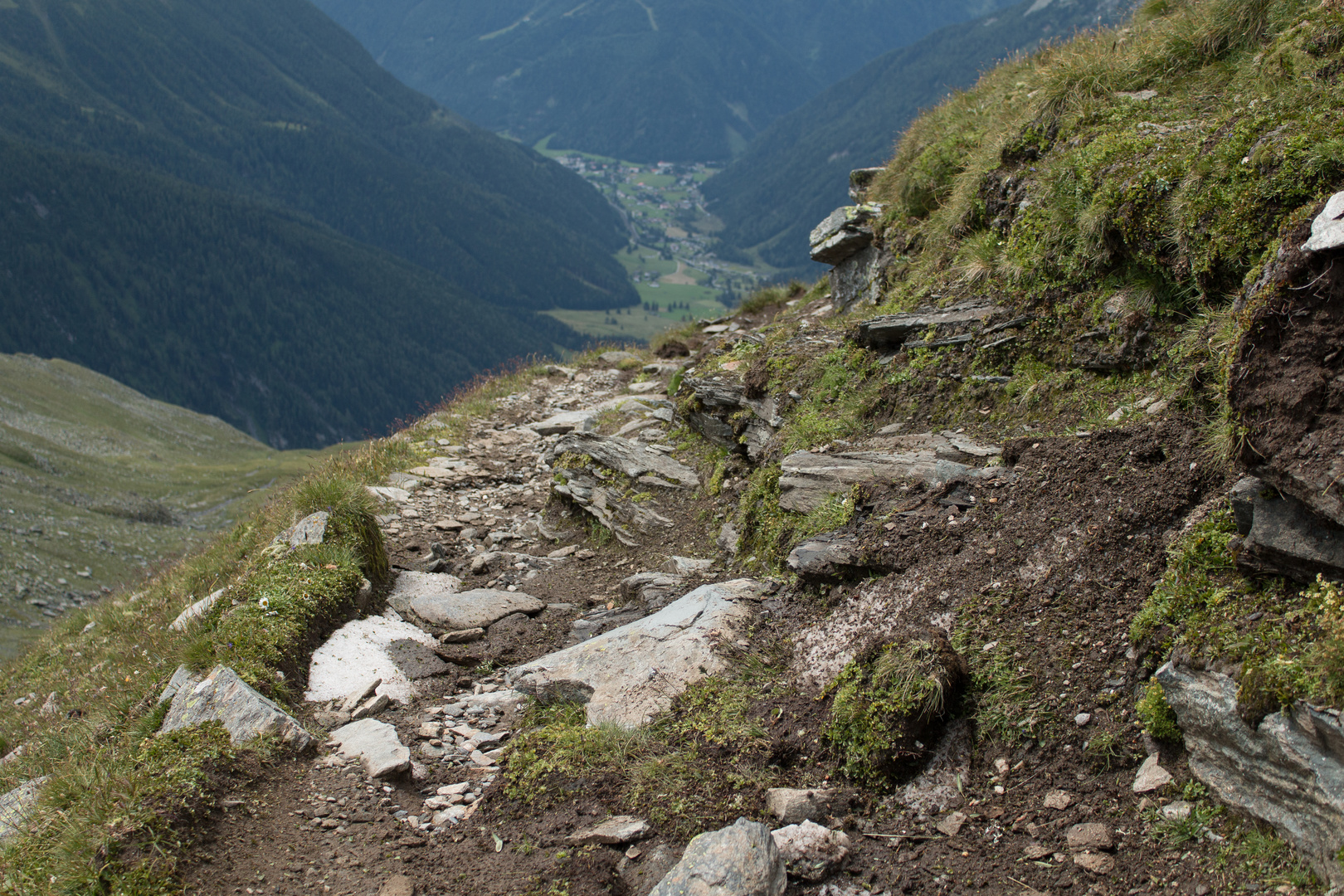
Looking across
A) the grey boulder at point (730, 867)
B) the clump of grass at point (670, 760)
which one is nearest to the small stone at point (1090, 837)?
the grey boulder at point (730, 867)

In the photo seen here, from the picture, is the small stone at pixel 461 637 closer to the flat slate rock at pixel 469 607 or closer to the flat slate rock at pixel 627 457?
the flat slate rock at pixel 469 607

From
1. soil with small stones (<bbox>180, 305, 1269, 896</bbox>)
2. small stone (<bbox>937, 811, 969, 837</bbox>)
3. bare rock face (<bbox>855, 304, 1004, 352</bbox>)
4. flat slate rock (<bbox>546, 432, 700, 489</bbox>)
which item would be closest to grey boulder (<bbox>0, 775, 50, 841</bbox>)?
soil with small stones (<bbox>180, 305, 1269, 896</bbox>)

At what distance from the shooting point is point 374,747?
6.11 metres

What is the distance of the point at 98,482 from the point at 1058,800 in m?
73.6

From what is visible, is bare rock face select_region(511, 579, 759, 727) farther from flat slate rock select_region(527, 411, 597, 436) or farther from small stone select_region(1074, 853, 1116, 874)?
flat slate rock select_region(527, 411, 597, 436)

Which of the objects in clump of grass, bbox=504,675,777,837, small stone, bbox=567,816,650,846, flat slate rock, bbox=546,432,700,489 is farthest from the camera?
flat slate rock, bbox=546,432,700,489

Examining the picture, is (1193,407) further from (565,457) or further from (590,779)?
(565,457)

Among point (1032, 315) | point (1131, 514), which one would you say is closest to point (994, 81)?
point (1032, 315)

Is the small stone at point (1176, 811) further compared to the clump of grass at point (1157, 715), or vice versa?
the clump of grass at point (1157, 715)

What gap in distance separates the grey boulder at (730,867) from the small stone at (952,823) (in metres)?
1.03

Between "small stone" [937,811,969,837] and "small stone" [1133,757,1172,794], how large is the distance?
3.19ft

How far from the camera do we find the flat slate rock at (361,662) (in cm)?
710

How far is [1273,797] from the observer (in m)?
3.69

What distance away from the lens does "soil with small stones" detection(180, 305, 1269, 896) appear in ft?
14.3
